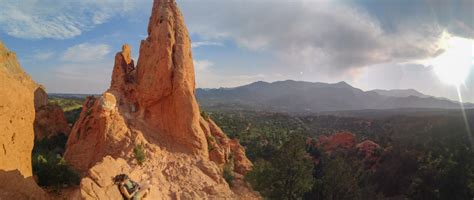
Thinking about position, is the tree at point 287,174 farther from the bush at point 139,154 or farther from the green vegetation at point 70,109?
the green vegetation at point 70,109

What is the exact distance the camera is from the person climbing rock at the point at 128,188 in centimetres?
1386

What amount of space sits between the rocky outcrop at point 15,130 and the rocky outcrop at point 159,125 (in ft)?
17.9

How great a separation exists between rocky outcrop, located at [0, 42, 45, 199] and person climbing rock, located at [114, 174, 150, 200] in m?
3.79

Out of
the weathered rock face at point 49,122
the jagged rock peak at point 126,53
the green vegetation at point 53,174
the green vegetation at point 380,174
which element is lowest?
the green vegetation at point 380,174

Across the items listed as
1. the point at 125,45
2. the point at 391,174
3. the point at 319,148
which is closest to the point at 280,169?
the point at 125,45

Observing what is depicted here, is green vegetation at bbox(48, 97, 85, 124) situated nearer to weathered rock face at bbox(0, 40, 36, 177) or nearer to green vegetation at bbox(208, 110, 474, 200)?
green vegetation at bbox(208, 110, 474, 200)

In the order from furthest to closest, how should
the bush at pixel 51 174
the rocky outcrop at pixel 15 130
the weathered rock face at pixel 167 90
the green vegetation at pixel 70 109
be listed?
the green vegetation at pixel 70 109 → the weathered rock face at pixel 167 90 → the bush at pixel 51 174 → the rocky outcrop at pixel 15 130

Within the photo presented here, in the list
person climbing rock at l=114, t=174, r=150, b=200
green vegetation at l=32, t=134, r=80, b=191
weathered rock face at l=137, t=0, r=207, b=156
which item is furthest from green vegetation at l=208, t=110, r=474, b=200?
person climbing rock at l=114, t=174, r=150, b=200

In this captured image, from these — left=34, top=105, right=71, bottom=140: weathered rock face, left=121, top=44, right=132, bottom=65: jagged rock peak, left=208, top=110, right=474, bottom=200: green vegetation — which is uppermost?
left=121, top=44, right=132, bottom=65: jagged rock peak

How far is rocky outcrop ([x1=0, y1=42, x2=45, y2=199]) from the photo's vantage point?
13.5 m

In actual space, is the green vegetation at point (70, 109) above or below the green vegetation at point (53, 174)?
above

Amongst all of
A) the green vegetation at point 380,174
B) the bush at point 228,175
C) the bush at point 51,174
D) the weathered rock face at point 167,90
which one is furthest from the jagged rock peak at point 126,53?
the green vegetation at point 380,174

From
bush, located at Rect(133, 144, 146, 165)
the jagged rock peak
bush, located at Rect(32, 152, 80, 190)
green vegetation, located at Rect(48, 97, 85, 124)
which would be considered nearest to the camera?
bush, located at Rect(32, 152, 80, 190)

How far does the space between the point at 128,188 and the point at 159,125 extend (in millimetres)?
15109
